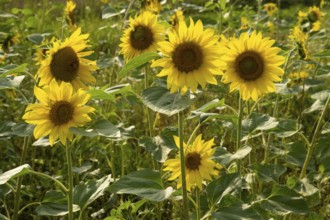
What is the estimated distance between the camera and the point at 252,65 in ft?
4.84

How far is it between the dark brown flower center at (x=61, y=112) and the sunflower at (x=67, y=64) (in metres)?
0.11

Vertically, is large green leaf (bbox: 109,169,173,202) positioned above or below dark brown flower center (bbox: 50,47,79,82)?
below

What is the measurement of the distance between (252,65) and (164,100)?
0.37m

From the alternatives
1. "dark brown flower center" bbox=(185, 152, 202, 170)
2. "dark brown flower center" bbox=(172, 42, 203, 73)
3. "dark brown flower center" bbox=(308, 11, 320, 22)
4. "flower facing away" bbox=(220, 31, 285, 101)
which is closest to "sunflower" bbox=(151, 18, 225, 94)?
"dark brown flower center" bbox=(172, 42, 203, 73)

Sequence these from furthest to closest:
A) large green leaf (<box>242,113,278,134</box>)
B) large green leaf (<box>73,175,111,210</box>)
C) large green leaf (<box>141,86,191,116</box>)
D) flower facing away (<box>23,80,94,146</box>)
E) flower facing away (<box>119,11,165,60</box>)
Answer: flower facing away (<box>119,11,165,60</box>), large green leaf (<box>242,113,278,134</box>), large green leaf (<box>73,175,111,210</box>), flower facing away (<box>23,80,94,146</box>), large green leaf (<box>141,86,191,116</box>)

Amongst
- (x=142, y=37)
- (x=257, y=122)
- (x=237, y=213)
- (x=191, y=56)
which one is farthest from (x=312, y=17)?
(x=237, y=213)

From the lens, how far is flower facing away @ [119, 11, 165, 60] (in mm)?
1849

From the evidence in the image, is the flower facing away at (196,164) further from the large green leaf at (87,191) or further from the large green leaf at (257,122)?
the large green leaf at (87,191)

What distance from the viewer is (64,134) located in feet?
4.22

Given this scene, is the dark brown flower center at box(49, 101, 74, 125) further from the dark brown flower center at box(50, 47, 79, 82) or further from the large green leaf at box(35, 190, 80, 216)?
the large green leaf at box(35, 190, 80, 216)

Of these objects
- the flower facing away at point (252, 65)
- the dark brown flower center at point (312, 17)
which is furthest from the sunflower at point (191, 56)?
the dark brown flower center at point (312, 17)

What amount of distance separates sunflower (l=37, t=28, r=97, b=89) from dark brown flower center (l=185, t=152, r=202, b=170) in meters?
0.37

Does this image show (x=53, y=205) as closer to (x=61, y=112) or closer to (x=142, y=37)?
(x=61, y=112)

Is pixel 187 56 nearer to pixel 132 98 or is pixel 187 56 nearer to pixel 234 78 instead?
pixel 234 78
